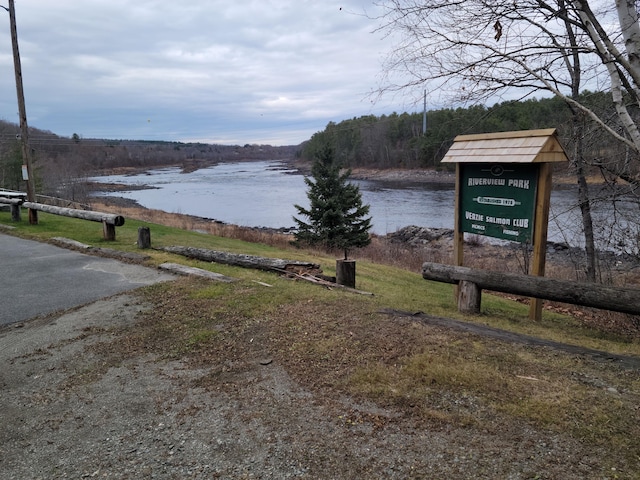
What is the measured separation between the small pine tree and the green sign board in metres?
13.0

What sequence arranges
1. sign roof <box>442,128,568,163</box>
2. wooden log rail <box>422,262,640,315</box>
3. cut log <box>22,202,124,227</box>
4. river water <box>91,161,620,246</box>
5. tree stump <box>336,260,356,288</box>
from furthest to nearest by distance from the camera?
river water <box>91,161,620,246</box> < cut log <box>22,202,124,227</box> < tree stump <box>336,260,356,288</box> < sign roof <box>442,128,568,163</box> < wooden log rail <box>422,262,640,315</box>

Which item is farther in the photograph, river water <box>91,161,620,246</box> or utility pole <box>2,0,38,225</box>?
river water <box>91,161,620,246</box>

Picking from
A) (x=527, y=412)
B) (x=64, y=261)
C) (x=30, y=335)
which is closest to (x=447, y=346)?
(x=527, y=412)

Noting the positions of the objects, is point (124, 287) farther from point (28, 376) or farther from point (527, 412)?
point (527, 412)

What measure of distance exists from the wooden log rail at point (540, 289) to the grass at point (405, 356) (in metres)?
0.43

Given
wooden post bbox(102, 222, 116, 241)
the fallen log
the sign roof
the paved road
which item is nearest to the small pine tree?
wooden post bbox(102, 222, 116, 241)

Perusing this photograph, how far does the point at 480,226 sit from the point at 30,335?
19.0 ft

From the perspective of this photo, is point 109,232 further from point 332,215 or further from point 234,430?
point 332,215

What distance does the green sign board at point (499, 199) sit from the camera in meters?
5.86

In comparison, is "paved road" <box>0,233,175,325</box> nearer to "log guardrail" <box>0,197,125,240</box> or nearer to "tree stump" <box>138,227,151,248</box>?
"tree stump" <box>138,227,151,248</box>

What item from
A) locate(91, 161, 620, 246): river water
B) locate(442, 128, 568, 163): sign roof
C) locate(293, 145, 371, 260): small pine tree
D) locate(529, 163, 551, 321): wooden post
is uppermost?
locate(442, 128, 568, 163): sign roof

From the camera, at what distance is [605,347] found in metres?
5.18

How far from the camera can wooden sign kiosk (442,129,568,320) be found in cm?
568

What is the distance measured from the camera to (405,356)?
411 cm
